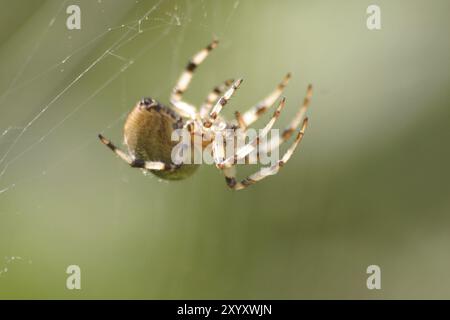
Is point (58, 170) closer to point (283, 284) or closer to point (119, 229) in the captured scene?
point (119, 229)

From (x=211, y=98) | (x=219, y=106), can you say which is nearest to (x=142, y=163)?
(x=219, y=106)

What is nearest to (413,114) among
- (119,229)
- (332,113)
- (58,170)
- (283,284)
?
(332,113)

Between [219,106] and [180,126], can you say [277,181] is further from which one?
[219,106]

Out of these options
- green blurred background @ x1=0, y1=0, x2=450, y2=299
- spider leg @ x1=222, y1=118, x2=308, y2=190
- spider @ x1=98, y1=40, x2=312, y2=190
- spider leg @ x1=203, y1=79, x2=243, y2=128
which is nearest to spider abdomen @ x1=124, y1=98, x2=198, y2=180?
spider @ x1=98, y1=40, x2=312, y2=190

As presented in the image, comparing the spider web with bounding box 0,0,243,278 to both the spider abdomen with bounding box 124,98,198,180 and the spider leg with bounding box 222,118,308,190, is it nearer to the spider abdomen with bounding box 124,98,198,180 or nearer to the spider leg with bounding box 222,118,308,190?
the spider abdomen with bounding box 124,98,198,180

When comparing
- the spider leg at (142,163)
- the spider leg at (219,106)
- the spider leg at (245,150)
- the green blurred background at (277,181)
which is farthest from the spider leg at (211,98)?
the green blurred background at (277,181)

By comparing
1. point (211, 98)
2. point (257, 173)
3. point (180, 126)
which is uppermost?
point (211, 98)
